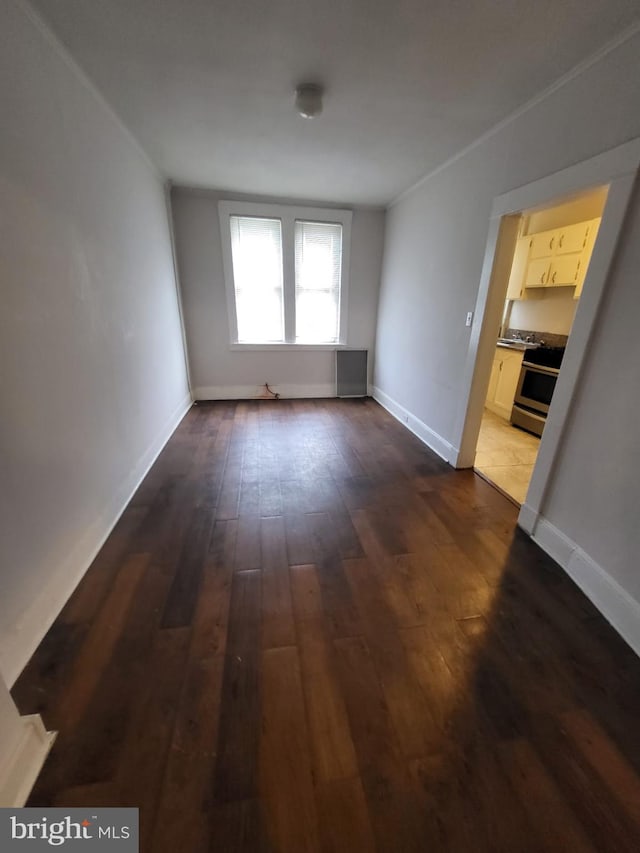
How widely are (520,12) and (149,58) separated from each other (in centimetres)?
175

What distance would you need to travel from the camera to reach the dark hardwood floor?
3.15 ft

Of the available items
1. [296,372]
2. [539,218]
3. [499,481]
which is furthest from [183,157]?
[539,218]

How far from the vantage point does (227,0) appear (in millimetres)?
1362

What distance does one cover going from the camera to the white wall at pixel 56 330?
51.9 inches

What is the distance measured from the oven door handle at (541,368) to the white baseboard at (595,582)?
2.06m

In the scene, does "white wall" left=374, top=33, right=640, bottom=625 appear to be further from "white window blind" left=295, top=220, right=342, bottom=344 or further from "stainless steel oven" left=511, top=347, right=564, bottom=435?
"white window blind" left=295, top=220, right=342, bottom=344

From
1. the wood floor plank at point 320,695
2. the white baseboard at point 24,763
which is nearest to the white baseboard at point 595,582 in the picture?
the wood floor plank at point 320,695

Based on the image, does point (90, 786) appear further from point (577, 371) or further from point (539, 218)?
point (539, 218)

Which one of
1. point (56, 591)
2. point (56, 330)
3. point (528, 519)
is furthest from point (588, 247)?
point (56, 591)

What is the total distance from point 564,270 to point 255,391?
3.95m

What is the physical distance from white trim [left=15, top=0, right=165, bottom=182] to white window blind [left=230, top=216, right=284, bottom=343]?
1513 millimetres

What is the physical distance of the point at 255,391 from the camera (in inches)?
187

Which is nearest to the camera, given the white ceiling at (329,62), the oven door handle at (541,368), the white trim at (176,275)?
the white ceiling at (329,62)

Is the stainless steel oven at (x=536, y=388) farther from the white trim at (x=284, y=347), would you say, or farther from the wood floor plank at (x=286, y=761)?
the wood floor plank at (x=286, y=761)
